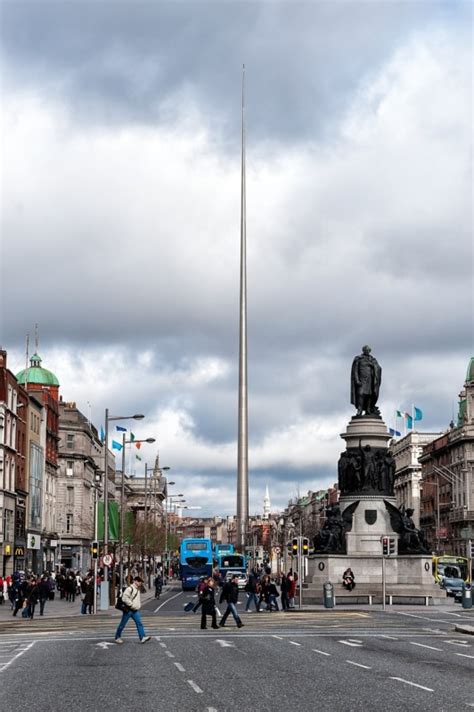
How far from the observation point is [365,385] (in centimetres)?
6425

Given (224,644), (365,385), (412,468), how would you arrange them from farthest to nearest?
(412,468)
(365,385)
(224,644)

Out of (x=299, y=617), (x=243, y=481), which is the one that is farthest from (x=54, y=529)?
(x=299, y=617)

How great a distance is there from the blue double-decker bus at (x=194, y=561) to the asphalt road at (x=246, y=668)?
5804cm

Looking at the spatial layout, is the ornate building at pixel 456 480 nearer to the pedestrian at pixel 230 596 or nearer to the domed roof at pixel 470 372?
the domed roof at pixel 470 372

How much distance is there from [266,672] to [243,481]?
103 meters

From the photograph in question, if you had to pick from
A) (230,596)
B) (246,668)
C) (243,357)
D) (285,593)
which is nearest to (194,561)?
(243,357)

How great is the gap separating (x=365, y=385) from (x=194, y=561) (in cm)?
4265

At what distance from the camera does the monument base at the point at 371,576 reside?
2297 inches

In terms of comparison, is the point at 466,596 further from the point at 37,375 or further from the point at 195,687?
the point at 37,375

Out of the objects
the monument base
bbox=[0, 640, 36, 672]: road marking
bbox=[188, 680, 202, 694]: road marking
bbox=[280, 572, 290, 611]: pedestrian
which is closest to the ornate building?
the monument base

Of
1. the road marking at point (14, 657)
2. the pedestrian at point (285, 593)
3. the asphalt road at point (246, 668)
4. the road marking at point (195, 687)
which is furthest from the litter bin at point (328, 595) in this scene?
the road marking at point (195, 687)

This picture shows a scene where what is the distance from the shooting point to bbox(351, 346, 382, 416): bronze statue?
210 ft

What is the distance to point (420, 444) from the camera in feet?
598

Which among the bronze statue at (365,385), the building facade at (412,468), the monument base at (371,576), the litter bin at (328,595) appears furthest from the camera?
the building facade at (412,468)
